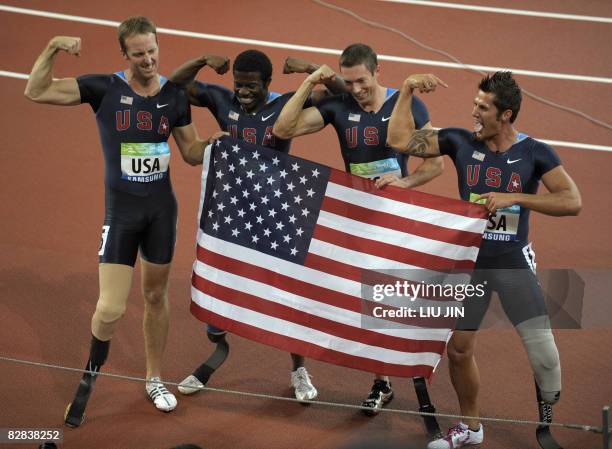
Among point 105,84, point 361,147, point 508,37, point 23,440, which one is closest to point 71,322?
point 23,440

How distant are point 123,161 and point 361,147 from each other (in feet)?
5.02

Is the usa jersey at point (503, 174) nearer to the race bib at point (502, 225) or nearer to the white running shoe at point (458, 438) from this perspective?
the race bib at point (502, 225)

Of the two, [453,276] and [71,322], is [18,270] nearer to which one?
[71,322]

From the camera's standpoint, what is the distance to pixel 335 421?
643cm

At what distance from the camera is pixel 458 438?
20.1ft

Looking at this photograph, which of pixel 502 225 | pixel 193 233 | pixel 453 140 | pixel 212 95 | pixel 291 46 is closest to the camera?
pixel 502 225

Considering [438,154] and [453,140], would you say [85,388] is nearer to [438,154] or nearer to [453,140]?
[438,154]

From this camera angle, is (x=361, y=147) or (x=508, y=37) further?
(x=508, y=37)

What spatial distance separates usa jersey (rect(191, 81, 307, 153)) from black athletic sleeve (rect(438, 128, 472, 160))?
1.07 m

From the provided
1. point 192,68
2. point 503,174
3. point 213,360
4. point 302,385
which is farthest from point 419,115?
point 213,360

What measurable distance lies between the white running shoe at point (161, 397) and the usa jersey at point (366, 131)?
1.95 meters

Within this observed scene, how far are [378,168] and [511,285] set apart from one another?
→ 1.16 metres

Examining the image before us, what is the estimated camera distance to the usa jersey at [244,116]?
6.32 meters

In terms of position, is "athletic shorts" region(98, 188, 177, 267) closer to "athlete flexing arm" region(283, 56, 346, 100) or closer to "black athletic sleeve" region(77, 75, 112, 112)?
"black athletic sleeve" region(77, 75, 112, 112)
